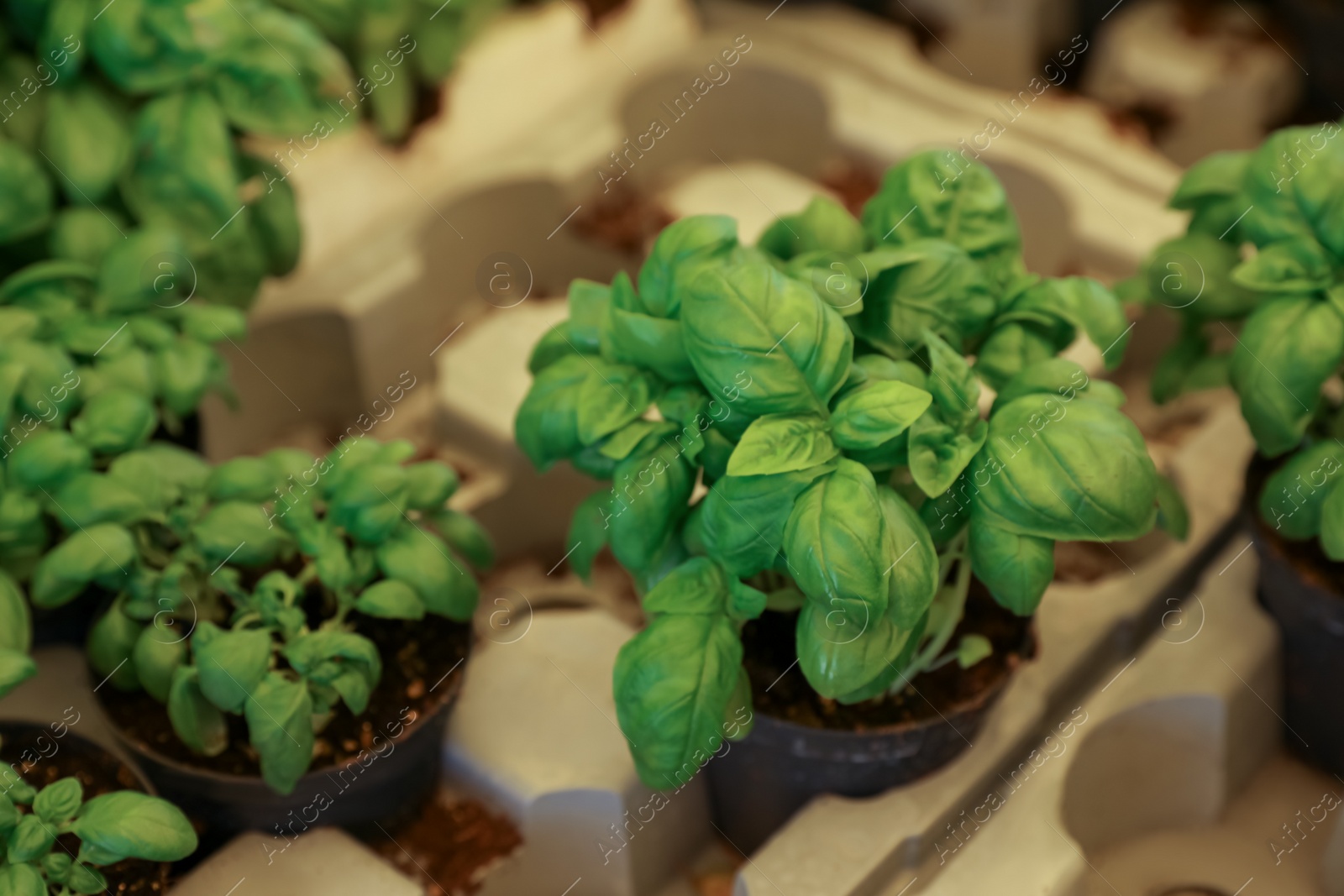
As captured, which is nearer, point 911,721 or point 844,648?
point 844,648

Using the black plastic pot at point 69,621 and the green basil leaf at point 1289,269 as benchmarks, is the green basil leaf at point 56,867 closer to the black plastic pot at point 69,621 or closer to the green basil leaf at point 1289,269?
the black plastic pot at point 69,621

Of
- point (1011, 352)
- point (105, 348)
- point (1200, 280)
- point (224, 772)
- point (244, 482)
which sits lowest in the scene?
point (1200, 280)

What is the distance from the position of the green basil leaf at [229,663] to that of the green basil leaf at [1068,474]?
0.45 metres

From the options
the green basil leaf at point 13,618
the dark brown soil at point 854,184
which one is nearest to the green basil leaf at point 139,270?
the green basil leaf at point 13,618

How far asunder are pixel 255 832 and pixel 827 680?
1.39ft

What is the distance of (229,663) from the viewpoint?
2.77 feet

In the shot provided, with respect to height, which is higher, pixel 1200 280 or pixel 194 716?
pixel 194 716

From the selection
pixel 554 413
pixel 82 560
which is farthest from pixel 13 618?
pixel 554 413

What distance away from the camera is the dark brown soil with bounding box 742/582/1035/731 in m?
0.92

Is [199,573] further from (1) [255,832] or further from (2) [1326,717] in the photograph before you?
(2) [1326,717]

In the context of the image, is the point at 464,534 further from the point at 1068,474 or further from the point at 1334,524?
the point at 1334,524

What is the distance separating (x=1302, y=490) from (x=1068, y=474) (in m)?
0.26

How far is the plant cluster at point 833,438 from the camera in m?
0.77

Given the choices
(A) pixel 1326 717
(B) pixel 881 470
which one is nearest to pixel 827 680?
(B) pixel 881 470
